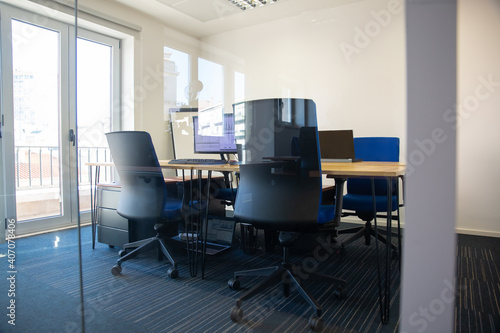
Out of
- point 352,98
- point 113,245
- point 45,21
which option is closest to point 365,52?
point 352,98

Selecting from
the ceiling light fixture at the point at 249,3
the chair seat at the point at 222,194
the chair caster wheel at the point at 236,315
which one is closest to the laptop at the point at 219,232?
the chair seat at the point at 222,194

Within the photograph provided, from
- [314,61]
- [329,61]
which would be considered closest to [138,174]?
[314,61]

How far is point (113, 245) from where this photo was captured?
8.91 feet

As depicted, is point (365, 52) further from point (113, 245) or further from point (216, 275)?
point (113, 245)

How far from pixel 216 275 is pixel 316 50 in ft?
8.69

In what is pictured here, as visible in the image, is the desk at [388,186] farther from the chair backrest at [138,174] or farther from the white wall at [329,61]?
the white wall at [329,61]

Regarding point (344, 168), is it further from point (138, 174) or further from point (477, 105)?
point (138, 174)

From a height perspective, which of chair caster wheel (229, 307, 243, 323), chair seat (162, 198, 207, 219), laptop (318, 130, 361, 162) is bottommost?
chair caster wheel (229, 307, 243, 323)

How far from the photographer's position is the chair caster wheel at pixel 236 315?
1665mm

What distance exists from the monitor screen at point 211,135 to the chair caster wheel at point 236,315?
1.27 m

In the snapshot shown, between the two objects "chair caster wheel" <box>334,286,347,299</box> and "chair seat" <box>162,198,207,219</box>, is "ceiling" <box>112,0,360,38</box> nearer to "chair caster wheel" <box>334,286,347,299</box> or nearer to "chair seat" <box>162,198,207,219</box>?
"chair seat" <box>162,198,207,219</box>

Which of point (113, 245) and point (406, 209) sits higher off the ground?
point (406, 209)

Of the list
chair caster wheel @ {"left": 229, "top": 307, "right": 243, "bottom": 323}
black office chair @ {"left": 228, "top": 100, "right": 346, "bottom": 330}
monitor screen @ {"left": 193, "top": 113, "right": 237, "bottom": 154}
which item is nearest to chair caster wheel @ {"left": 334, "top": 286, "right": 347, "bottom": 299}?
black office chair @ {"left": 228, "top": 100, "right": 346, "bottom": 330}

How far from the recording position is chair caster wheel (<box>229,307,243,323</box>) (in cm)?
167
